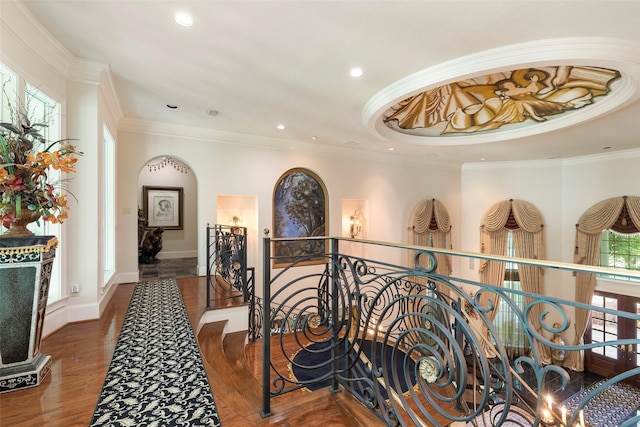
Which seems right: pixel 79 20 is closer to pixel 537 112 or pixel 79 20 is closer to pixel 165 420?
pixel 165 420

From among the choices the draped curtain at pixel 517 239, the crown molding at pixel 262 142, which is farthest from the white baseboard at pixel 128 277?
the draped curtain at pixel 517 239

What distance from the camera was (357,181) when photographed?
24.9 feet

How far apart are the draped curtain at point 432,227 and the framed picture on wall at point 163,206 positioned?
664cm

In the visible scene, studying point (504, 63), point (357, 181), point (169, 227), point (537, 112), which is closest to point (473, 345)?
point (504, 63)

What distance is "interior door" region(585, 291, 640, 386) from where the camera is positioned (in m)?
6.68

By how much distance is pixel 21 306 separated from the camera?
201cm

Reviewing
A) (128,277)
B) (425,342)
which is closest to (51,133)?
(128,277)

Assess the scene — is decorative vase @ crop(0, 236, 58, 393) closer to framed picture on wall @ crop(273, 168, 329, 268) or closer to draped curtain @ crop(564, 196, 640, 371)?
framed picture on wall @ crop(273, 168, 329, 268)

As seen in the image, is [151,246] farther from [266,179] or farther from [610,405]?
[610,405]

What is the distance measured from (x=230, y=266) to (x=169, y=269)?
2550 millimetres

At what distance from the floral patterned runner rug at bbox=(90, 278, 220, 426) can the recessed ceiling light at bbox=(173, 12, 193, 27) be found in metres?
2.95

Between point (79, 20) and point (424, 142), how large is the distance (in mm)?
5892

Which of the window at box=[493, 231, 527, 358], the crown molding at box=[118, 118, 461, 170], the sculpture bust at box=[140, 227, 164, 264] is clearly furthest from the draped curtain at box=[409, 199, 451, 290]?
the sculpture bust at box=[140, 227, 164, 264]

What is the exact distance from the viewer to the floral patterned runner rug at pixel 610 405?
5910mm
